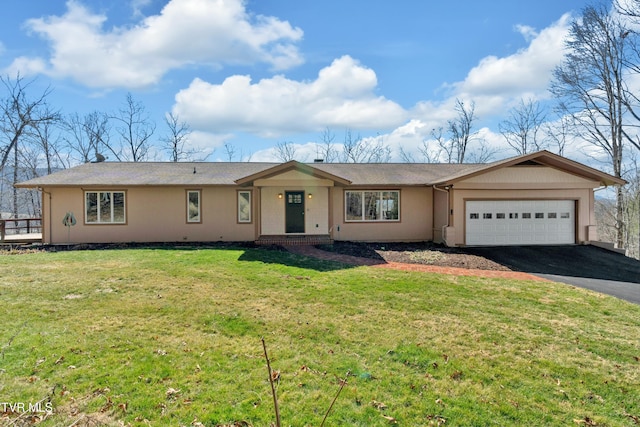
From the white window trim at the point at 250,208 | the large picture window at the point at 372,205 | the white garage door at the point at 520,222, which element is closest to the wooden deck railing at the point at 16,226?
the white window trim at the point at 250,208

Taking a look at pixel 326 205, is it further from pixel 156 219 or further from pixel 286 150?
pixel 286 150

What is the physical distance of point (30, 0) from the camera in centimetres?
1090

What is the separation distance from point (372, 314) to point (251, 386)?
2699mm

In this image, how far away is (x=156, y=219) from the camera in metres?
14.1

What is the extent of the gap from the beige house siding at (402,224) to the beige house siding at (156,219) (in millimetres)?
3825

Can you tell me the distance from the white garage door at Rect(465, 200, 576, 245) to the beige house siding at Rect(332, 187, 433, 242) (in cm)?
191

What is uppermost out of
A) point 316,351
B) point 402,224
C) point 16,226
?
point 402,224

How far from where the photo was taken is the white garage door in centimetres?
1335

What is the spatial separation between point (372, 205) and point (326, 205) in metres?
2.03

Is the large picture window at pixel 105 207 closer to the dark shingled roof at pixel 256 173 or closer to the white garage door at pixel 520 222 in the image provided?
the dark shingled roof at pixel 256 173

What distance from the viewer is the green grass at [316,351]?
3.15 m

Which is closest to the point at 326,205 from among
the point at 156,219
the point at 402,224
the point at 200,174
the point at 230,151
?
the point at 402,224

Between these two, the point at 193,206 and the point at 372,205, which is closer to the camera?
the point at 193,206

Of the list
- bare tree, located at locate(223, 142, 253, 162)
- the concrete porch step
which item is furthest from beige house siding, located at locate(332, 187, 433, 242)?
bare tree, located at locate(223, 142, 253, 162)
